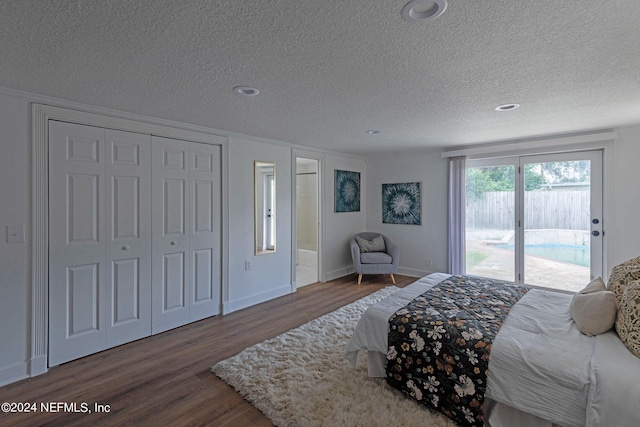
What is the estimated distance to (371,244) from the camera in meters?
5.39

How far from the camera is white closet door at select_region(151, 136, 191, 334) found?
318 centimetres

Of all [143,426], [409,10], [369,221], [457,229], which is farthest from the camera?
[369,221]

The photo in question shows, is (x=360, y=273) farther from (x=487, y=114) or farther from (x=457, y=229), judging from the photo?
(x=487, y=114)

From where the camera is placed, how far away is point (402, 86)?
227cm

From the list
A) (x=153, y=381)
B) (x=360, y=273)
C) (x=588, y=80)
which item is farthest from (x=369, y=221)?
(x=153, y=381)

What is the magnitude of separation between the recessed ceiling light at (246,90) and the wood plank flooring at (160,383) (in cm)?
224

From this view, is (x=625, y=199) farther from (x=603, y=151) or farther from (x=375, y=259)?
(x=375, y=259)

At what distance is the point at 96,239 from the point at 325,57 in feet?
8.50

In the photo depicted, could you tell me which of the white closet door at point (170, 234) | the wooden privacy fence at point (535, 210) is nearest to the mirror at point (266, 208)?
the white closet door at point (170, 234)

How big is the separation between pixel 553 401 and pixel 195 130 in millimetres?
3743

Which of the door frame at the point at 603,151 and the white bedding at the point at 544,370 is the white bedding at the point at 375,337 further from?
the door frame at the point at 603,151

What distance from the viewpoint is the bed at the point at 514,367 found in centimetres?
142

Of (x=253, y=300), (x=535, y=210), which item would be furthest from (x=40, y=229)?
(x=535, y=210)

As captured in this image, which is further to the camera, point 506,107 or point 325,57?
point 506,107
